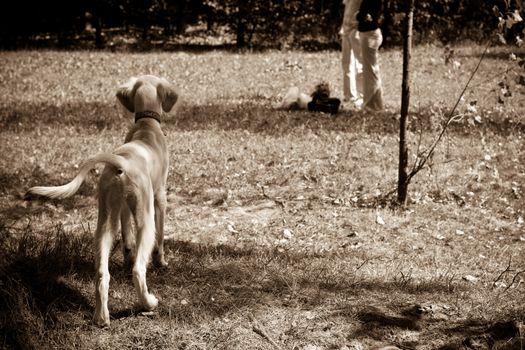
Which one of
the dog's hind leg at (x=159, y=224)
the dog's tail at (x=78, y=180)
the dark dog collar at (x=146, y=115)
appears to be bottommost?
the dog's hind leg at (x=159, y=224)

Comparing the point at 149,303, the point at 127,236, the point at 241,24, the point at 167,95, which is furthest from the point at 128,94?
the point at 241,24

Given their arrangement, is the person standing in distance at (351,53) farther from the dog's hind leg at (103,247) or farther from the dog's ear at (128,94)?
the dog's hind leg at (103,247)

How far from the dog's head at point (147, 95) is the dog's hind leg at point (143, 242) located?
0.86 metres

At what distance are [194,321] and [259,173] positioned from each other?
3007 millimetres

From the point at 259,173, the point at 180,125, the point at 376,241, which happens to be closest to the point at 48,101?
the point at 180,125

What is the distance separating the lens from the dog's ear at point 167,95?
3.93 m

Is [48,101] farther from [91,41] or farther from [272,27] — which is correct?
[91,41]

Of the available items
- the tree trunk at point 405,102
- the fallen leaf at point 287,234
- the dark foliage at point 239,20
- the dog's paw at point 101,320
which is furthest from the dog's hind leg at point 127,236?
the dark foliage at point 239,20

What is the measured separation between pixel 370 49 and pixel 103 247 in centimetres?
650

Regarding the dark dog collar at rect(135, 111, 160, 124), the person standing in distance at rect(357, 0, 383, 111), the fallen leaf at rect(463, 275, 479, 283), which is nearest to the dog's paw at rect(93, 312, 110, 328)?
the dark dog collar at rect(135, 111, 160, 124)

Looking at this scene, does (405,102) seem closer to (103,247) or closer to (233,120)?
(103,247)

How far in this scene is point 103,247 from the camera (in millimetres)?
3020

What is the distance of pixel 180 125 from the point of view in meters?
7.73

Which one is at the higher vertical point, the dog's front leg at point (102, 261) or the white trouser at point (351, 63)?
the white trouser at point (351, 63)
